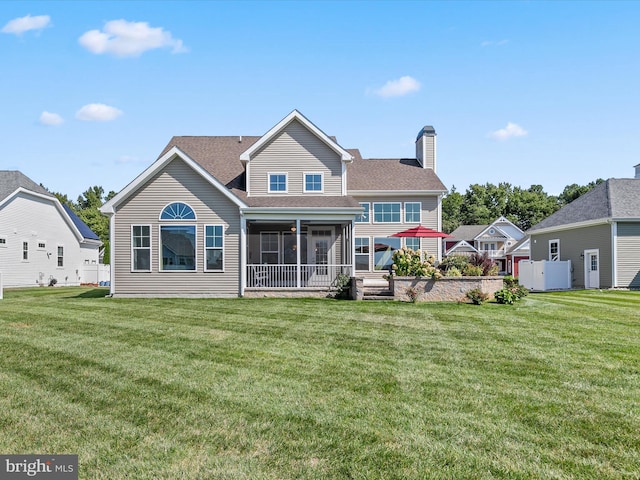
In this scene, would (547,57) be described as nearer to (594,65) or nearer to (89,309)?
(594,65)

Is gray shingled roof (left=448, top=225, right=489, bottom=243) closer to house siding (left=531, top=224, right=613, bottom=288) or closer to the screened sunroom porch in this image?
house siding (left=531, top=224, right=613, bottom=288)

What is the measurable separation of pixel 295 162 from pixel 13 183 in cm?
1744

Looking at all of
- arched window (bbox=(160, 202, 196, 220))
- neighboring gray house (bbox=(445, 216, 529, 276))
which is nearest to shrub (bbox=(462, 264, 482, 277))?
arched window (bbox=(160, 202, 196, 220))

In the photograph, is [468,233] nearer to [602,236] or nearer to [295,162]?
[602,236]

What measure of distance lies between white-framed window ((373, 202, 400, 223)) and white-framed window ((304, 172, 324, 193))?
14.3 feet

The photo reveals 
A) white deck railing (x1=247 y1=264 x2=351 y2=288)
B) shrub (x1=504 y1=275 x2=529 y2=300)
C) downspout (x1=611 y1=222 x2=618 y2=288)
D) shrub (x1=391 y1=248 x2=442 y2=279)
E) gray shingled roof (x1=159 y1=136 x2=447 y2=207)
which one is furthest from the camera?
downspout (x1=611 y1=222 x2=618 y2=288)

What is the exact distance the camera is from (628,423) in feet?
14.6

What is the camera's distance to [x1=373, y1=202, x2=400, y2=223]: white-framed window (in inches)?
889

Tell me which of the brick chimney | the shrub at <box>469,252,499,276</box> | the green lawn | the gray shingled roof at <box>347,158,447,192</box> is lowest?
the green lawn

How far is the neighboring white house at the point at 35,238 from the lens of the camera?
25547 millimetres

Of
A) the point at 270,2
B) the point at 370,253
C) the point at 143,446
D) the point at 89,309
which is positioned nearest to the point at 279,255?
the point at 370,253

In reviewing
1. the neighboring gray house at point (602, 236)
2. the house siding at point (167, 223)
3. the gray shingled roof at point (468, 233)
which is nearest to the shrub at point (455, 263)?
the house siding at point (167, 223)

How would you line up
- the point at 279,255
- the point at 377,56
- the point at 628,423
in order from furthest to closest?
the point at 279,255 < the point at 377,56 < the point at 628,423

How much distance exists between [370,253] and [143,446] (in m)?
19.1
